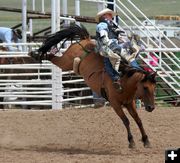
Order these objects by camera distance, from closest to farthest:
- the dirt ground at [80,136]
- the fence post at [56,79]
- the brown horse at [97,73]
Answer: the dirt ground at [80,136], the brown horse at [97,73], the fence post at [56,79]

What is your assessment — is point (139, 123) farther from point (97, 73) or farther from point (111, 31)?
point (111, 31)

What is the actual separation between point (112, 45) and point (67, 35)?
1.53 meters

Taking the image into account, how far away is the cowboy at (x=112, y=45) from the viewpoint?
9.10 meters

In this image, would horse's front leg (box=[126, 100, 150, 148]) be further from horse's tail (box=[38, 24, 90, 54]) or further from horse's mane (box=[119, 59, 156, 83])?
horse's tail (box=[38, 24, 90, 54])

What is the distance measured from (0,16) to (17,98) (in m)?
29.8

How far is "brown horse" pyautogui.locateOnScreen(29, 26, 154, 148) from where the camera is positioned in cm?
914

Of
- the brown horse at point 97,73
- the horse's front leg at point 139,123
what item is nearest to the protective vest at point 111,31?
the brown horse at point 97,73

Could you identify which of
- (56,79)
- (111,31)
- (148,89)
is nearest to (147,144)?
(148,89)

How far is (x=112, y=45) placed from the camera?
9.11 m

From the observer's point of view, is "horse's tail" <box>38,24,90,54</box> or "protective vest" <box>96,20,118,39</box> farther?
"horse's tail" <box>38,24,90,54</box>

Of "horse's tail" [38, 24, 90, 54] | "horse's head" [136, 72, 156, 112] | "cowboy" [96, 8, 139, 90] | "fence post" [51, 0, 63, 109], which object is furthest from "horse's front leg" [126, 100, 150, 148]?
"fence post" [51, 0, 63, 109]

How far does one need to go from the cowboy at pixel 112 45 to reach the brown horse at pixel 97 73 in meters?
0.15

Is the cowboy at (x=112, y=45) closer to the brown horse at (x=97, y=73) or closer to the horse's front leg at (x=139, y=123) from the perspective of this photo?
the brown horse at (x=97, y=73)

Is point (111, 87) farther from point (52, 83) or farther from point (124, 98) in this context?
point (52, 83)
